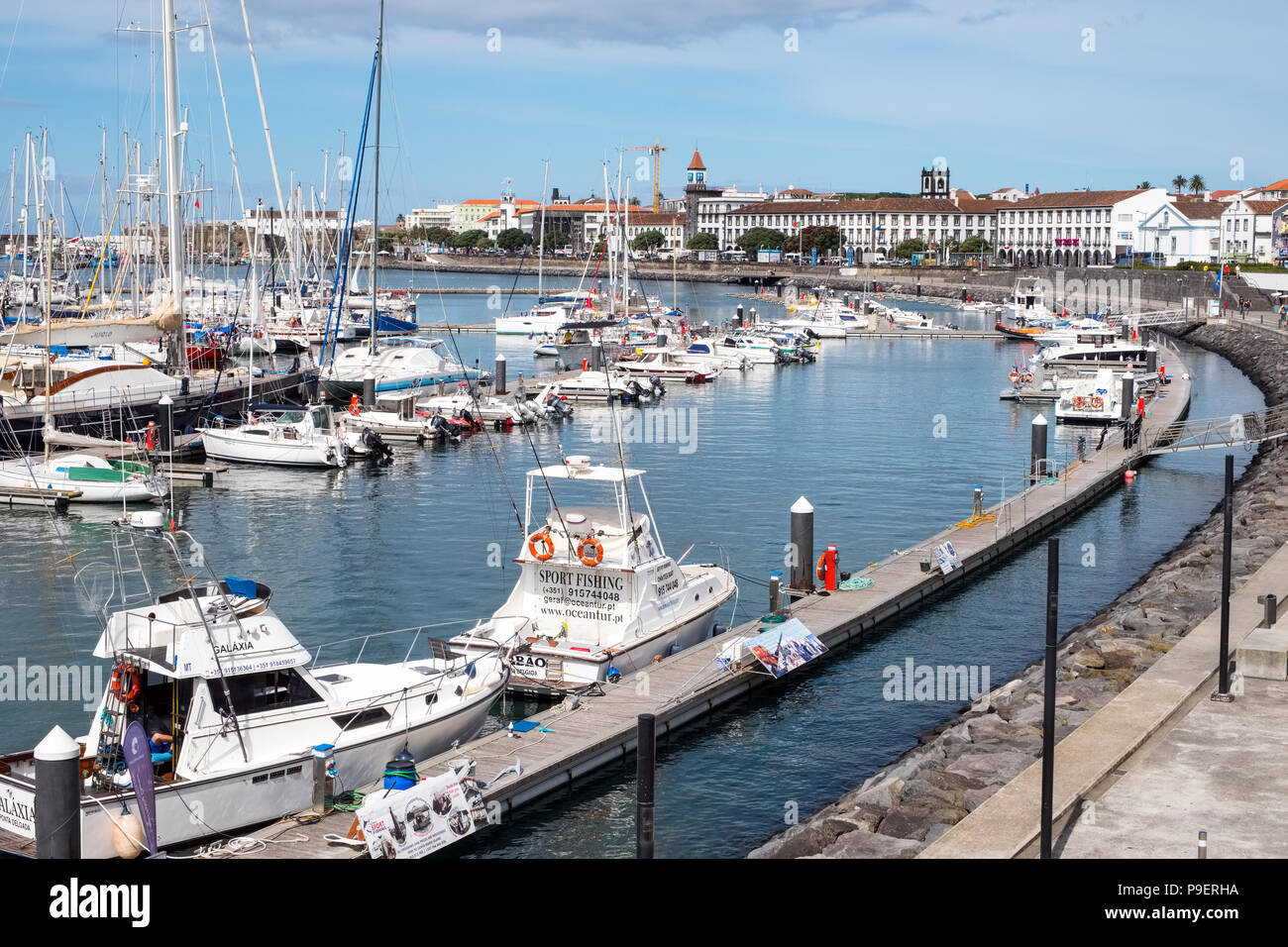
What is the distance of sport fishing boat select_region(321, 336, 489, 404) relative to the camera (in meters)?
62.1

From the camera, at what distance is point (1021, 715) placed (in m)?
21.1

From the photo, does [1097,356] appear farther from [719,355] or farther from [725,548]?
[725,548]

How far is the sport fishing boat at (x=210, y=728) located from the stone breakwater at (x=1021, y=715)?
18.2 ft

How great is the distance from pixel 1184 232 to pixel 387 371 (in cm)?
14584

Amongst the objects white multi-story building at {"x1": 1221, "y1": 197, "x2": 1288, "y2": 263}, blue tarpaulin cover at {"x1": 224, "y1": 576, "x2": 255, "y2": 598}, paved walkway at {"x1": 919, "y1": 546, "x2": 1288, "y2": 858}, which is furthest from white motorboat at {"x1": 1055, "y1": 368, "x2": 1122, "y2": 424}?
white multi-story building at {"x1": 1221, "y1": 197, "x2": 1288, "y2": 263}

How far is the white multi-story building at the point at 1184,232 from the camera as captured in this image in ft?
582

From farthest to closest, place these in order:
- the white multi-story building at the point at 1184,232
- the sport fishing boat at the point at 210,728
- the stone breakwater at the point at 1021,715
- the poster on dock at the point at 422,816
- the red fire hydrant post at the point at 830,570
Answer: the white multi-story building at the point at 1184,232 < the red fire hydrant post at the point at 830,570 < the stone breakwater at the point at 1021,715 < the sport fishing boat at the point at 210,728 < the poster on dock at the point at 422,816

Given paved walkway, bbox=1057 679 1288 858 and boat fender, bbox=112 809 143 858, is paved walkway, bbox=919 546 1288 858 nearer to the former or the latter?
paved walkway, bbox=1057 679 1288 858

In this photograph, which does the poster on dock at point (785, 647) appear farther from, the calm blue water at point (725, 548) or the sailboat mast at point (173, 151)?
the sailboat mast at point (173, 151)

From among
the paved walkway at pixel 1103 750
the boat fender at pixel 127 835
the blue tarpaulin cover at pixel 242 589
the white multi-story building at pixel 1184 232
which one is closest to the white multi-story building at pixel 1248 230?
the white multi-story building at pixel 1184 232

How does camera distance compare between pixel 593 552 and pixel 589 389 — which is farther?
pixel 589 389

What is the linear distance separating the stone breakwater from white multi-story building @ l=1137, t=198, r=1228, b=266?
15350cm

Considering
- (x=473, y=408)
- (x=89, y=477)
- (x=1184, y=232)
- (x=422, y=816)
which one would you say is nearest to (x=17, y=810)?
(x=422, y=816)
